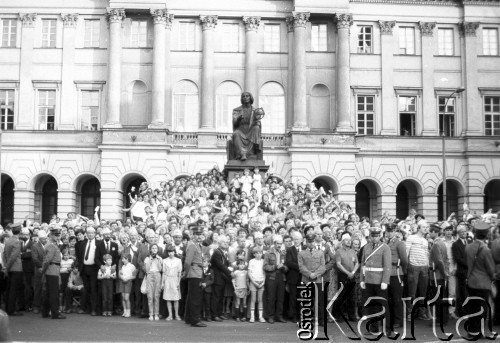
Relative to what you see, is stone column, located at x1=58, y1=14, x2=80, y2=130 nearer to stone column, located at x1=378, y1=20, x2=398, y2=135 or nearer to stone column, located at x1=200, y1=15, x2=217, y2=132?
stone column, located at x1=200, y1=15, x2=217, y2=132

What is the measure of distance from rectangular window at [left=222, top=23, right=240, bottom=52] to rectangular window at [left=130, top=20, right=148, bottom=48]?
5354 mm

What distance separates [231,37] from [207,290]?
3471 centimetres

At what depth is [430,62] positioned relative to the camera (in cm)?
5272

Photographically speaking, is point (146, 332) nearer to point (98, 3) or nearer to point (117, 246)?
point (117, 246)

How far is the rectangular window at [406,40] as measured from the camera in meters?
53.0

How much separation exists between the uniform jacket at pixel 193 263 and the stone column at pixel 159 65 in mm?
31829

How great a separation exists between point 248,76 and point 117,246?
31.6 m

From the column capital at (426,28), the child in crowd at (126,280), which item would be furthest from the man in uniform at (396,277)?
the column capital at (426,28)

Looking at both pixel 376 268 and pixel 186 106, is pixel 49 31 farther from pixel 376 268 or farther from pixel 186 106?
pixel 376 268

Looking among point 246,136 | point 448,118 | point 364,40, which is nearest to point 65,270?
point 246,136

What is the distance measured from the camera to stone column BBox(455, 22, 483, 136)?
5197 centimetres

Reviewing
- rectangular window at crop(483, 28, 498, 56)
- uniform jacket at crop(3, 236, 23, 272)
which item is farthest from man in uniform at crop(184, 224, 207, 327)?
rectangular window at crop(483, 28, 498, 56)

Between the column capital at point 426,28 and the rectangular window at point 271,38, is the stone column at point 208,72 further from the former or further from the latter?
the column capital at point 426,28

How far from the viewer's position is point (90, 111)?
51469 millimetres
